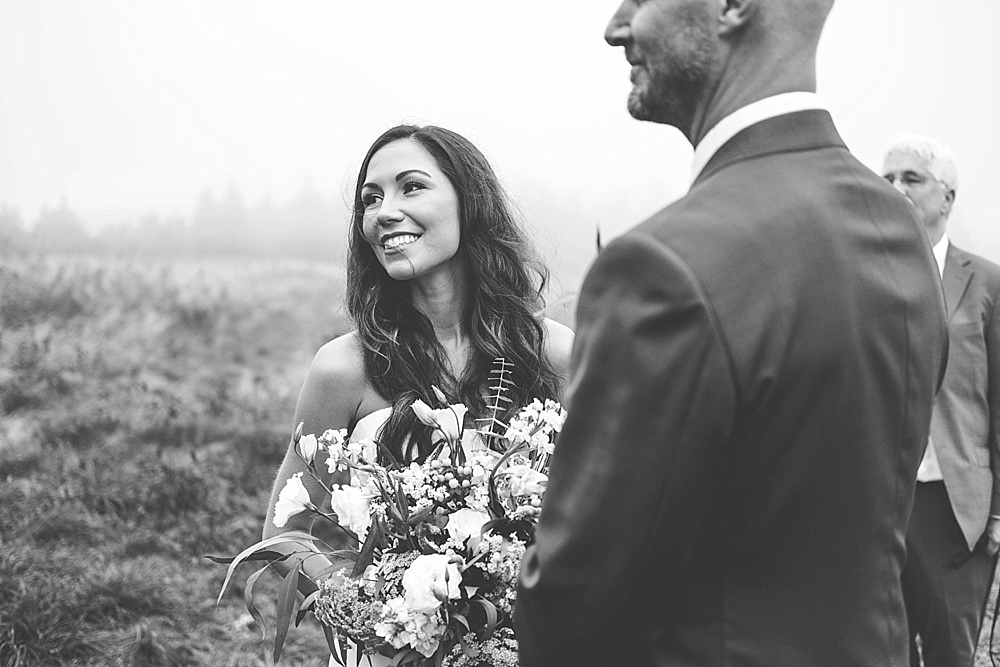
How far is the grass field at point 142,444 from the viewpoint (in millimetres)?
5125

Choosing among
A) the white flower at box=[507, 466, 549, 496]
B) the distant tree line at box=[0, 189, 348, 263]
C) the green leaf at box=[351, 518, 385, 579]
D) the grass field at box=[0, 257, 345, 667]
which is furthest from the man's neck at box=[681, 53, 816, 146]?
the distant tree line at box=[0, 189, 348, 263]

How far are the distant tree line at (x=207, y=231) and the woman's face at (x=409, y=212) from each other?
5355 mm

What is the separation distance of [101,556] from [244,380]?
8.62ft

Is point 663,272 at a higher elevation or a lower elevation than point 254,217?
higher

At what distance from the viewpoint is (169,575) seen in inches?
231

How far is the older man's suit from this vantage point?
174 inches

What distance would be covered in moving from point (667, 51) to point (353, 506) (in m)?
1.16

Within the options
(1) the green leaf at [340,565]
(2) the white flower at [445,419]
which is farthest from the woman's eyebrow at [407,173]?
(1) the green leaf at [340,565]

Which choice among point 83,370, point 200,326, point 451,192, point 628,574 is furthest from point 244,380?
point 628,574

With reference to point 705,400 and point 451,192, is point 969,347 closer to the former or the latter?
point 451,192

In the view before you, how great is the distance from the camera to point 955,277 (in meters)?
4.52

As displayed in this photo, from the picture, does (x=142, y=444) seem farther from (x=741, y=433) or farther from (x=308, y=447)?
(x=741, y=433)

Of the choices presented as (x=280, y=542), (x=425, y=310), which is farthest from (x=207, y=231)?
(x=280, y=542)

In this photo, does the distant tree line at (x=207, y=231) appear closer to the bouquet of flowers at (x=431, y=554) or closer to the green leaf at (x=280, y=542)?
the green leaf at (x=280, y=542)
